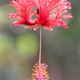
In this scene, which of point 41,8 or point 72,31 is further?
point 72,31

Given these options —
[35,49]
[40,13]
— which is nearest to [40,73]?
[40,13]

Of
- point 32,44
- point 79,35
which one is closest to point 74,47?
point 79,35

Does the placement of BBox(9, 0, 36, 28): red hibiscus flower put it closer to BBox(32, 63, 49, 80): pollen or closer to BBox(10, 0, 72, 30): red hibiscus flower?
BBox(10, 0, 72, 30): red hibiscus flower

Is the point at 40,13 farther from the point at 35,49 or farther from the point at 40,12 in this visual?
the point at 35,49

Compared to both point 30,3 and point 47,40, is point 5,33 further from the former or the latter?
point 30,3

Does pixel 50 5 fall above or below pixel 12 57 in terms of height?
above

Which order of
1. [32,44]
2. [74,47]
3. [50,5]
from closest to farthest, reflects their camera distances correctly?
[50,5] → [32,44] → [74,47]

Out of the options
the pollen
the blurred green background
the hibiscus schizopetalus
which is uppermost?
the hibiscus schizopetalus

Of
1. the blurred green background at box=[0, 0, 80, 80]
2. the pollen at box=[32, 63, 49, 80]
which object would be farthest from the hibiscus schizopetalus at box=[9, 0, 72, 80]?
the blurred green background at box=[0, 0, 80, 80]

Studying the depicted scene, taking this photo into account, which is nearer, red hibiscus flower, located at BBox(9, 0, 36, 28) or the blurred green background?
red hibiscus flower, located at BBox(9, 0, 36, 28)
